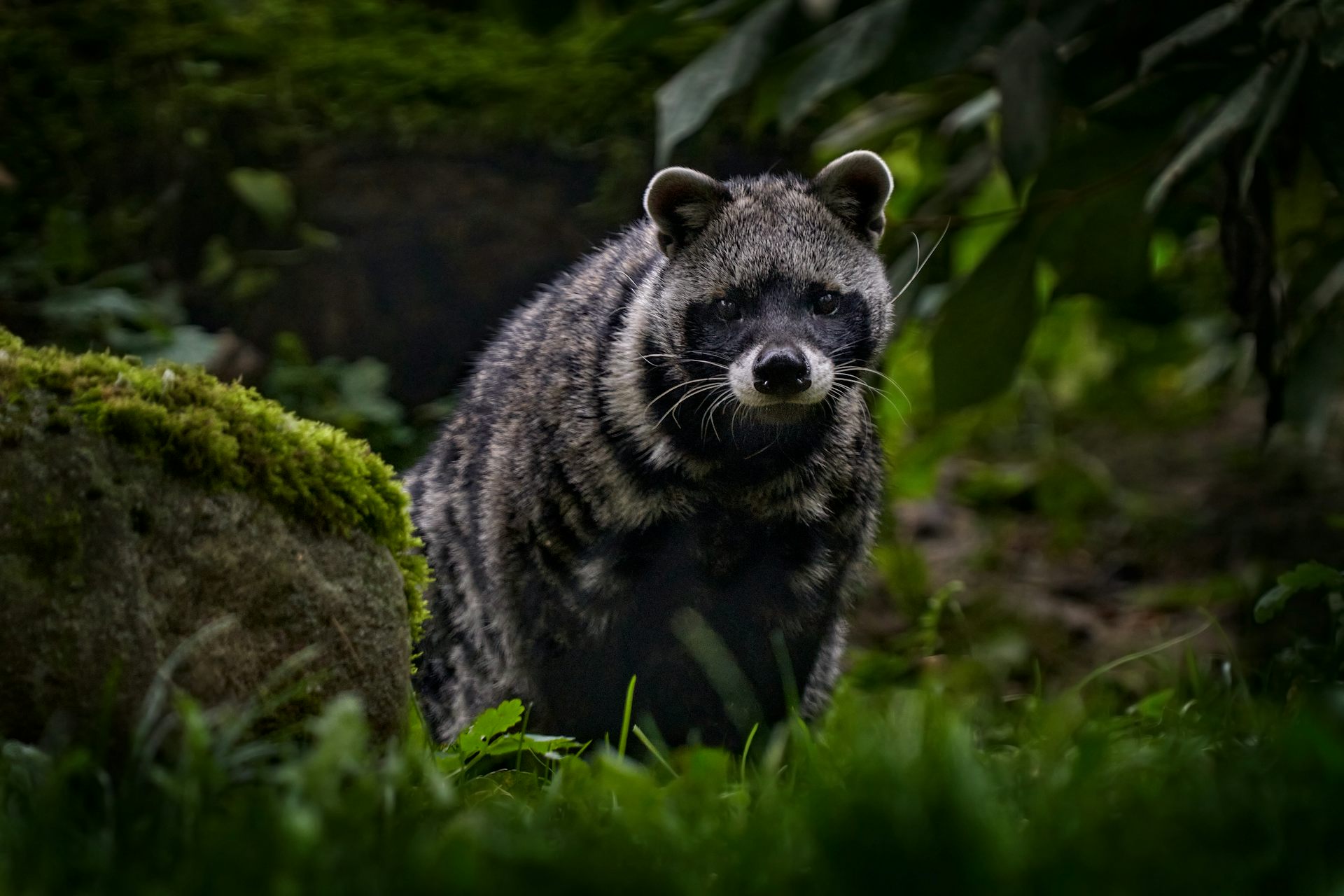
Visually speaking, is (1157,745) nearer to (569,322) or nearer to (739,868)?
(739,868)

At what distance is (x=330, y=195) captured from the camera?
6.44 metres

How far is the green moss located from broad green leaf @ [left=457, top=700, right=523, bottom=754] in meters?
0.50

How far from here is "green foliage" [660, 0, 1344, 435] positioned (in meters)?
4.27

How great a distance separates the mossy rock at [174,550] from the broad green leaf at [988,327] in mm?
2449

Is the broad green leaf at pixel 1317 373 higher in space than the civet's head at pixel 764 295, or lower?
lower

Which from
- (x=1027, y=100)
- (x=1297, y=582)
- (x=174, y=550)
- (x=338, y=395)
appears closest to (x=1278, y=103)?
(x=1027, y=100)

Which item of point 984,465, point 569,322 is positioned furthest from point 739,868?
point 984,465

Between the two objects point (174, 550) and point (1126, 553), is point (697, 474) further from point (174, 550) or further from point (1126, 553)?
point (1126, 553)

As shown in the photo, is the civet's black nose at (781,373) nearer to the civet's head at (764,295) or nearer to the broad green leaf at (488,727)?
the civet's head at (764,295)

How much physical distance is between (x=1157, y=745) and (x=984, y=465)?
20.8 feet

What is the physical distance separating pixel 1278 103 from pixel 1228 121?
0.15m

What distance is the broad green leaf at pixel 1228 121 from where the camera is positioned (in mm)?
4059

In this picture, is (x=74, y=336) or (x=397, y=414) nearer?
(x=74, y=336)

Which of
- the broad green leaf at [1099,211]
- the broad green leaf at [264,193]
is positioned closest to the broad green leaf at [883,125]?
the broad green leaf at [1099,211]
